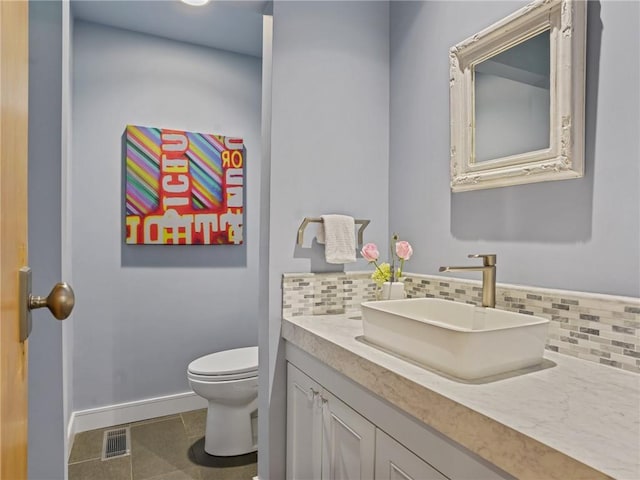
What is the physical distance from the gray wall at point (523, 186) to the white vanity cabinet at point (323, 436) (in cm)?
68

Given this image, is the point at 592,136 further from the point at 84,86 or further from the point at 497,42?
the point at 84,86

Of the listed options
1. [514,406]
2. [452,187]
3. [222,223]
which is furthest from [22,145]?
[222,223]

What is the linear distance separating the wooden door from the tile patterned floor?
1552 millimetres

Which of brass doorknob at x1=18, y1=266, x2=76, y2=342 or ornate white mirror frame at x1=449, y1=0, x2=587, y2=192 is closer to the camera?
brass doorknob at x1=18, y1=266, x2=76, y2=342

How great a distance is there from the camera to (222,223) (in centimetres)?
275

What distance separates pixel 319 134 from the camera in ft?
5.99

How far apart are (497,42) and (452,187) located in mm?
506

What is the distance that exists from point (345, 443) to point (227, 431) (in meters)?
1.13

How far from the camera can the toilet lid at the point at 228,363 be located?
212cm

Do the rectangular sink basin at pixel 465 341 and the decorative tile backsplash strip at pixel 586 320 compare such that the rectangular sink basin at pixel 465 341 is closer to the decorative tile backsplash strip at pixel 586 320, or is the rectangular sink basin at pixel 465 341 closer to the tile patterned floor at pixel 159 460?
the decorative tile backsplash strip at pixel 586 320

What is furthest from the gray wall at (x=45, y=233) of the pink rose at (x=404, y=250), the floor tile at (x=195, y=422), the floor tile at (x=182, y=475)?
the pink rose at (x=404, y=250)

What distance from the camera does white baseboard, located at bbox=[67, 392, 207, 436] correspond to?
8.00 ft

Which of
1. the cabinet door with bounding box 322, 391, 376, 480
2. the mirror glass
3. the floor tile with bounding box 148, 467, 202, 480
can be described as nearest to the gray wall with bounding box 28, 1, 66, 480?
the floor tile with bounding box 148, 467, 202, 480

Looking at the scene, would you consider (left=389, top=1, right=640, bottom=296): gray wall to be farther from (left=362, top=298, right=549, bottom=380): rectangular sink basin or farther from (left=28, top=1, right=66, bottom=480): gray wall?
(left=28, top=1, right=66, bottom=480): gray wall
